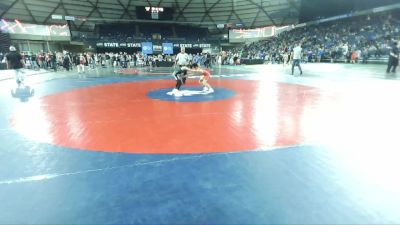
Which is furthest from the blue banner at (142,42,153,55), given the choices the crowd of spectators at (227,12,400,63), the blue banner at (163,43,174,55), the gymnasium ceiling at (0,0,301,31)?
the crowd of spectators at (227,12,400,63)

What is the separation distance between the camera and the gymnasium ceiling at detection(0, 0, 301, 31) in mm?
37403

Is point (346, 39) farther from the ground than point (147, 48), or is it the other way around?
point (346, 39)

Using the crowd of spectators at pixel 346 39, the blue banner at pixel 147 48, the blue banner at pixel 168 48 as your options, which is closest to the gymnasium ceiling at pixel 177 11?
the crowd of spectators at pixel 346 39

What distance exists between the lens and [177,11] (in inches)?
1880

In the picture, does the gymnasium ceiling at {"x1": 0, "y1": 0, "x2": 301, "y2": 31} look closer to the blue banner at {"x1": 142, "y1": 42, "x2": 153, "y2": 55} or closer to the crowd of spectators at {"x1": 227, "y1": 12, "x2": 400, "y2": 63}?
the crowd of spectators at {"x1": 227, "y1": 12, "x2": 400, "y2": 63}

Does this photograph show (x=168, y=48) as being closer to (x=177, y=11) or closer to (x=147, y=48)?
(x=147, y=48)

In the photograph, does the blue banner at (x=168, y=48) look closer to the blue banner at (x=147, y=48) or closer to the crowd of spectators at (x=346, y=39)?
the blue banner at (x=147, y=48)

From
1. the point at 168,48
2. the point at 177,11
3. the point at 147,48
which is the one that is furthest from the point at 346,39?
the point at 177,11

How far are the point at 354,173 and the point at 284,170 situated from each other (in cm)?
74

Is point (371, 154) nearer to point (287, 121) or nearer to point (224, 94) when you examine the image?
point (287, 121)

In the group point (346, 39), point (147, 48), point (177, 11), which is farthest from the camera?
point (177, 11)

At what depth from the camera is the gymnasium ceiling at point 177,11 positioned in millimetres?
37403

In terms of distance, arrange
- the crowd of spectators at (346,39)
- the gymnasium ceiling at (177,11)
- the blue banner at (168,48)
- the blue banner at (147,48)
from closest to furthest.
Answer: the crowd of spectators at (346,39) < the gymnasium ceiling at (177,11) < the blue banner at (147,48) < the blue banner at (168,48)

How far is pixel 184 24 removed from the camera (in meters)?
49.9
